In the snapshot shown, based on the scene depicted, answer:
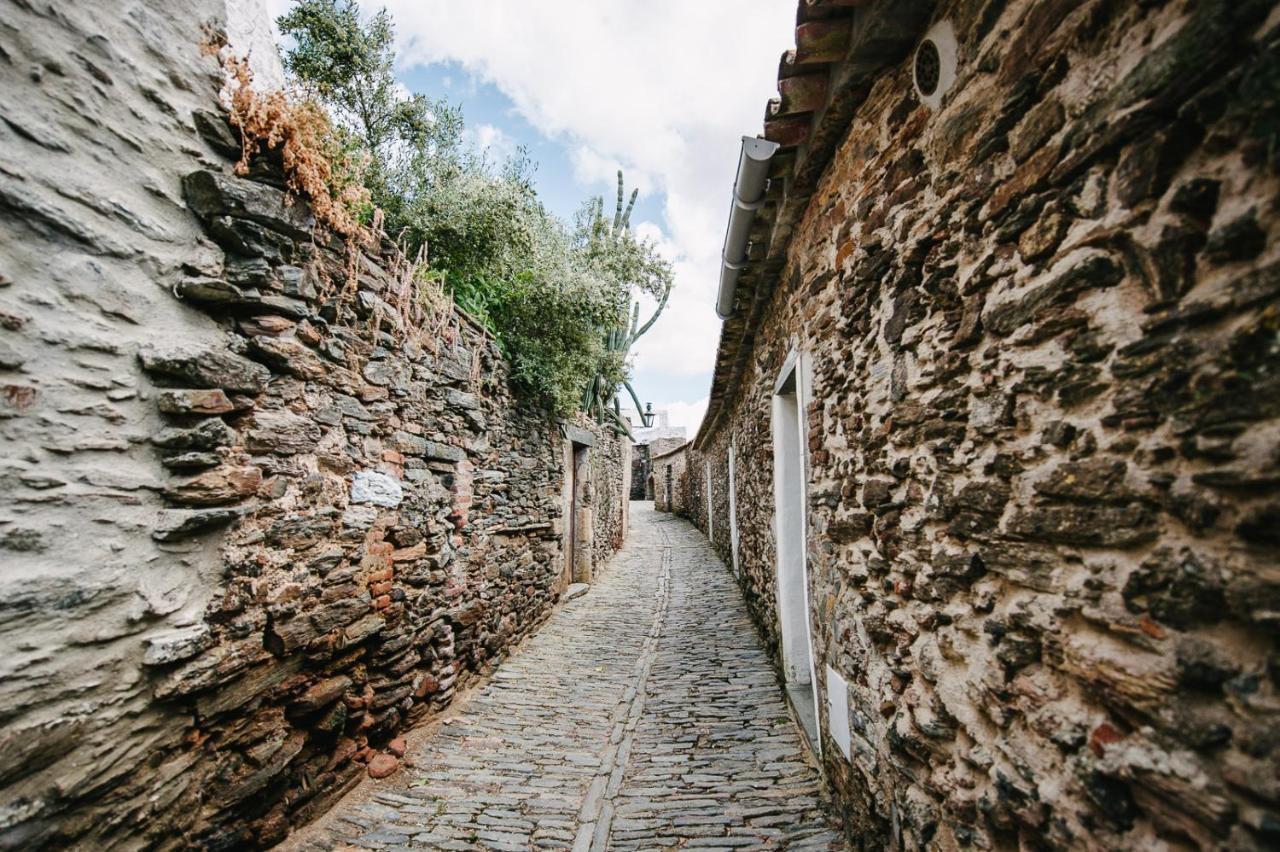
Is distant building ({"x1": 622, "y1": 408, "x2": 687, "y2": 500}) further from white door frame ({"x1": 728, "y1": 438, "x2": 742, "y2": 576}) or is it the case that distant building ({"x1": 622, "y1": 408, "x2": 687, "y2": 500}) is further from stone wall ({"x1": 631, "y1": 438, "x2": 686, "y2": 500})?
white door frame ({"x1": 728, "y1": 438, "x2": 742, "y2": 576})

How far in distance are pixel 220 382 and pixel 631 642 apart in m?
5.09

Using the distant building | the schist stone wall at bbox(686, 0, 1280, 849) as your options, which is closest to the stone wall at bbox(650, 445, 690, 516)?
the distant building

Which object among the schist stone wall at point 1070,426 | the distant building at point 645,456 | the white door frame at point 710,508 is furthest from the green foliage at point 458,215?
the distant building at point 645,456

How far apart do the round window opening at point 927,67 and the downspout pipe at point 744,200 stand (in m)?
0.97

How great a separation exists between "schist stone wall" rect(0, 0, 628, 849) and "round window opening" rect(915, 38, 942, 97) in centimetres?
310

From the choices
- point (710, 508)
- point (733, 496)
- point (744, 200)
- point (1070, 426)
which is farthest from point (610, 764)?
point (710, 508)

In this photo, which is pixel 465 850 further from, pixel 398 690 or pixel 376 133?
pixel 376 133

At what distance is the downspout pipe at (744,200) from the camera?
292 centimetres

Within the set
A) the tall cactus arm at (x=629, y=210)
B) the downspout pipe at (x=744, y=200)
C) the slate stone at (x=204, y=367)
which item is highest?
the tall cactus arm at (x=629, y=210)

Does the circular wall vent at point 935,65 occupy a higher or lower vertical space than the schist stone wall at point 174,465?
higher

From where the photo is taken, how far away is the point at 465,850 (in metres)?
2.92

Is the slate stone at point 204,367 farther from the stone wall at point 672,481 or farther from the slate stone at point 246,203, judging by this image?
the stone wall at point 672,481

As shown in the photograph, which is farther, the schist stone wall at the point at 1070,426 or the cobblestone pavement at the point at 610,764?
the cobblestone pavement at the point at 610,764

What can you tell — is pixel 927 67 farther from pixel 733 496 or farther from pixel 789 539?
pixel 733 496
